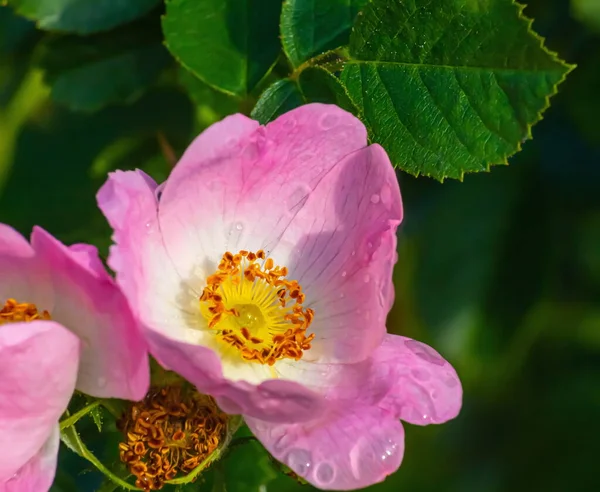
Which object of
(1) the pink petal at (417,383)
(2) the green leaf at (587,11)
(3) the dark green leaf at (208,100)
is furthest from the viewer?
(2) the green leaf at (587,11)

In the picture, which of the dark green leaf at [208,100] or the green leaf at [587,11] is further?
the green leaf at [587,11]

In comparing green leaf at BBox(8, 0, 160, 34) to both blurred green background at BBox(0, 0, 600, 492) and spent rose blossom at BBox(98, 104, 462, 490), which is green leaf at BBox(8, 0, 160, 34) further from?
spent rose blossom at BBox(98, 104, 462, 490)

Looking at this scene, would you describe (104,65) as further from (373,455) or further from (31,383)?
(373,455)

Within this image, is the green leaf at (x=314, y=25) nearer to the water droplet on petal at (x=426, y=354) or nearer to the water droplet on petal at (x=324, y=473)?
the water droplet on petal at (x=426, y=354)

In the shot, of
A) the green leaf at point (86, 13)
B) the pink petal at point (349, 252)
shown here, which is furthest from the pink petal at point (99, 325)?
the green leaf at point (86, 13)

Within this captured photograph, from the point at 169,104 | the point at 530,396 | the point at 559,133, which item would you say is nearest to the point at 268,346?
the point at 169,104

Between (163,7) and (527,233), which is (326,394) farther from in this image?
(527,233)

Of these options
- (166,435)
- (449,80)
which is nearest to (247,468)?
(166,435)
